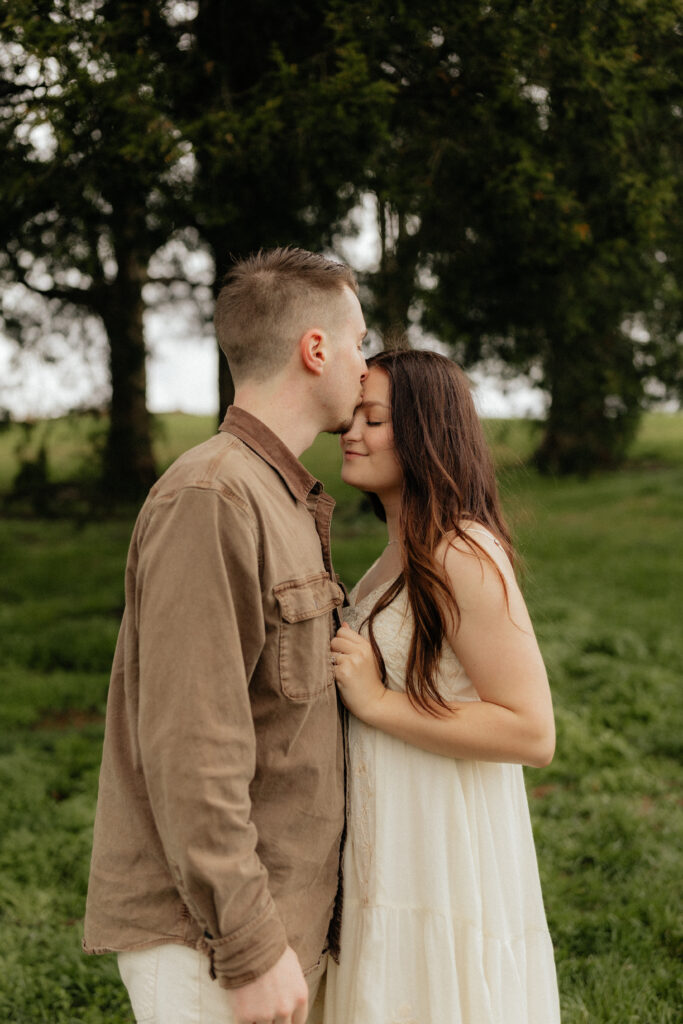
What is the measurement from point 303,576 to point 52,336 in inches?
329

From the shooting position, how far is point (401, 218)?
5387 millimetres

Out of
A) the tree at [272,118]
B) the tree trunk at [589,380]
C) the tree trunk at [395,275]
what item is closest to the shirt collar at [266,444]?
the tree at [272,118]

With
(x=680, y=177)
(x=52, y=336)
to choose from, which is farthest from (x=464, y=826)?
(x=52, y=336)

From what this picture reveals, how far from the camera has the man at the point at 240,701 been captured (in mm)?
1621

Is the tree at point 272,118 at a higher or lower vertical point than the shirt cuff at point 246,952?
higher

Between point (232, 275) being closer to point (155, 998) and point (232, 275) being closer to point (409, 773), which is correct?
point (409, 773)

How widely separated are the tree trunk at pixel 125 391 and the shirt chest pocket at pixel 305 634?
6530mm

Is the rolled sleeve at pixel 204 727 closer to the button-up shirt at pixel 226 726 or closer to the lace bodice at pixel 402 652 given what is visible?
the button-up shirt at pixel 226 726

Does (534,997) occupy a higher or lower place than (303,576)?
lower

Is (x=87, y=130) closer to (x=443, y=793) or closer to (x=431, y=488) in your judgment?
(x=431, y=488)

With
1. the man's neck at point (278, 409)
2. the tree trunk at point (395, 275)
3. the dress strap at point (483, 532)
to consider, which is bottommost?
the dress strap at point (483, 532)

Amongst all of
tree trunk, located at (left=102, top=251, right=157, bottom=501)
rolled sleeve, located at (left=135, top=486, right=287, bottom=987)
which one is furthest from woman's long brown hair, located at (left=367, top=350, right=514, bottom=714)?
tree trunk, located at (left=102, top=251, right=157, bottom=501)

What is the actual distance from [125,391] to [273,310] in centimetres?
729

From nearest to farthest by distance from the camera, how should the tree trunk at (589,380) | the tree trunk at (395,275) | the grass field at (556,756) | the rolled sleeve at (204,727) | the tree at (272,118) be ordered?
the rolled sleeve at (204,727) → the grass field at (556,756) → the tree at (272,118) → the tree trunk at (395,275) → the tree trunk at (589,380)
